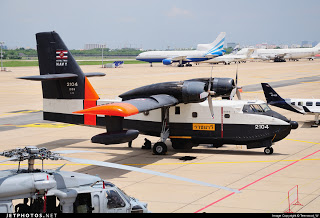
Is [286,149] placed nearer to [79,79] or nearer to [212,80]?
[212,80]

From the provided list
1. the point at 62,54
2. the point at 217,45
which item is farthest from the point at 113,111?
the point at 217,45

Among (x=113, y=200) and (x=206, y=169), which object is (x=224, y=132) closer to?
(x=206, y=169)

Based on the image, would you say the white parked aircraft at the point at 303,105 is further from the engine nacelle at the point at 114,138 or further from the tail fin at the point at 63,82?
the engine nacelle at the point at 114,138

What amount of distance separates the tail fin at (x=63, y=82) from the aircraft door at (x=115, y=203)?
14943 millimetres

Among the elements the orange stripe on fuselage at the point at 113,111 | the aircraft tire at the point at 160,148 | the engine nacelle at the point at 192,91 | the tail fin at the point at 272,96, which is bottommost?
the aircraft tire at the point at 160,148

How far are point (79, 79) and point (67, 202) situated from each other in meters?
16.0

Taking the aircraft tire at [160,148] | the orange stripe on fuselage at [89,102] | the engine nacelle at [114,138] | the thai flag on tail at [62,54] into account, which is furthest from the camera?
the thai flag on tail at [62,54]

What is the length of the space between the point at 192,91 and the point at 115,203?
13139 millimetres

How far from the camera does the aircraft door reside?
505 inches

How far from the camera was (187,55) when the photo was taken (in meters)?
135

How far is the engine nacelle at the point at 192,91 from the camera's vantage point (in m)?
25.2

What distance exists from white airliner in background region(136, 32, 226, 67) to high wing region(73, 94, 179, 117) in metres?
102

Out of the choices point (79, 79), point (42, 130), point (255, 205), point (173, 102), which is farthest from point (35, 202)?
point (42, 130)

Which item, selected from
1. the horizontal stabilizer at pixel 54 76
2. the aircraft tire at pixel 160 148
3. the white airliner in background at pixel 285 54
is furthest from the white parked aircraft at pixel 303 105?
the white airliner in background at pixel 285 54
